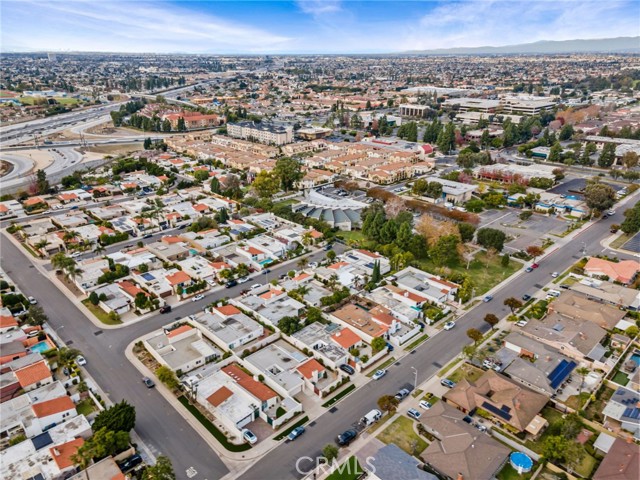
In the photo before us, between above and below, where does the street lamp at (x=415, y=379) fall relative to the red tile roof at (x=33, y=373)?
below

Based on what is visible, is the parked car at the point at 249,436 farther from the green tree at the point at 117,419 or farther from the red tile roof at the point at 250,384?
the green tree at the point at 117,419

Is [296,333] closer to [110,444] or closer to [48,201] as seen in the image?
[110,444]

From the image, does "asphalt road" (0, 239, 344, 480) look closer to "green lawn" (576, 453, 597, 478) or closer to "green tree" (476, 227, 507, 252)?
Result: "green tree" (476, 227, 507, 252)

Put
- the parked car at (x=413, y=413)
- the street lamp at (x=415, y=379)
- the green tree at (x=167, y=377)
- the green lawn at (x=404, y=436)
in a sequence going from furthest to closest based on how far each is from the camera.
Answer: the street lamp at (x=415, y=379) → the green tree at (x=167, y=377) → the parked car at (x=413, y=413) → the green lawn at (x=404, y=436)

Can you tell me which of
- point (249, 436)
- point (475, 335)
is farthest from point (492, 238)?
point (249, 436)

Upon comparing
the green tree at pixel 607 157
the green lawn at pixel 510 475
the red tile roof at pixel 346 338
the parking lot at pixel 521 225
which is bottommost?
the green lawn at pixel 510 475

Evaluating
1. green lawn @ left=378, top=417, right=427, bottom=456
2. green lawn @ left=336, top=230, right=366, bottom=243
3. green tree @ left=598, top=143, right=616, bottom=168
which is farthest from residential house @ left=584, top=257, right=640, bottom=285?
green tree @ left=598, top=143, right=616, bottom=168

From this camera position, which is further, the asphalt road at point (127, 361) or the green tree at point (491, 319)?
the green tree at point (491, 319)

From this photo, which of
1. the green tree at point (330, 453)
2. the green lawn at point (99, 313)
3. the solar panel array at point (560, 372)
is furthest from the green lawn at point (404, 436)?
the green lawn at point (99, 313)
